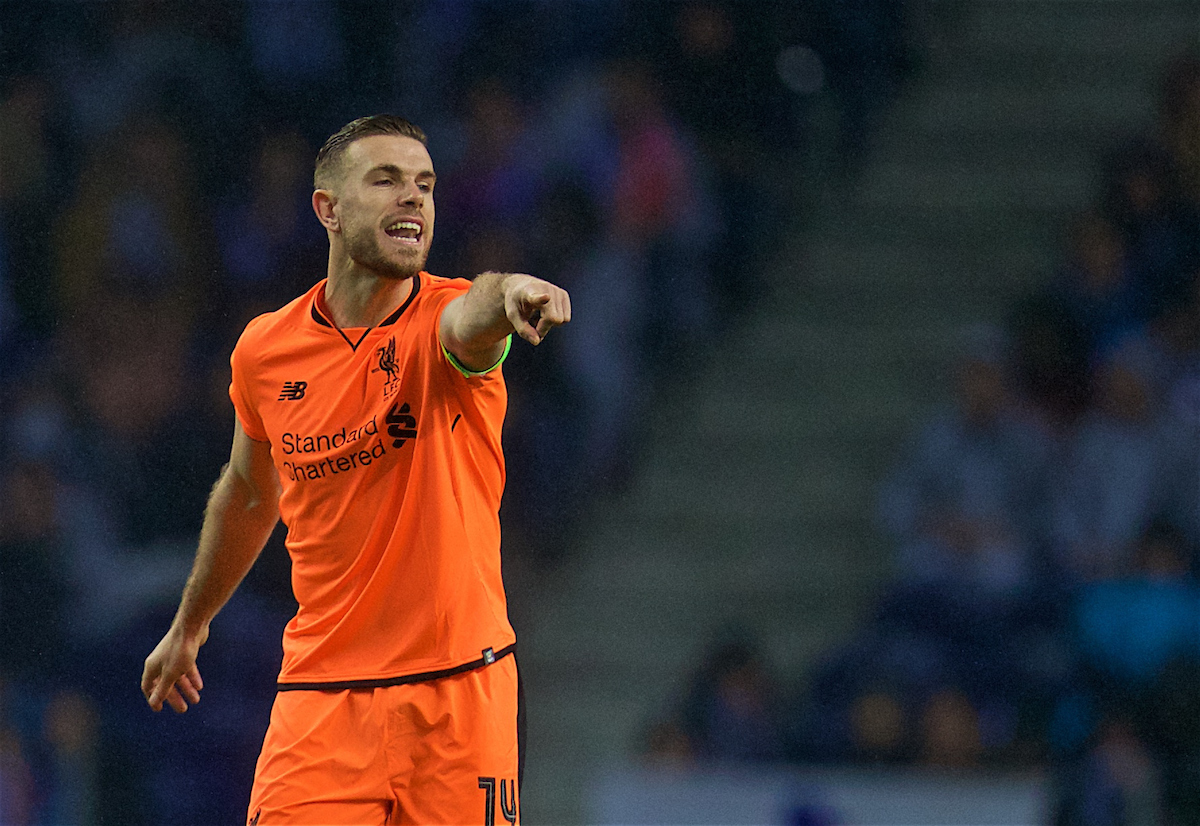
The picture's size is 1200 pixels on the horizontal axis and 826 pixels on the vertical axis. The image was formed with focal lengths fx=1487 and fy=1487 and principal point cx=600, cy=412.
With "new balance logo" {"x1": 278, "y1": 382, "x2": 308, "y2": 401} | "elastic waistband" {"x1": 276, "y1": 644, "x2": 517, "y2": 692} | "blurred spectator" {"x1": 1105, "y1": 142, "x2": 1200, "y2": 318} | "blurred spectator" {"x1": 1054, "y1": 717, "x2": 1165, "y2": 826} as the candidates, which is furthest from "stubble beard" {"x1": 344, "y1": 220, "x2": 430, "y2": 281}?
"blurred spectator" {"x1": 1105, "y1": 142, "x2": 1200, "y2": 318}

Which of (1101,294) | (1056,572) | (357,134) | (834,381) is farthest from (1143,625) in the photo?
(357,134)

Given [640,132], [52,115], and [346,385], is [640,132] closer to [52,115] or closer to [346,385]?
[52,115]

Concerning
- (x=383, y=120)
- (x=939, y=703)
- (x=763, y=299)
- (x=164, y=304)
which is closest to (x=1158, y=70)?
(x=763, y=299)

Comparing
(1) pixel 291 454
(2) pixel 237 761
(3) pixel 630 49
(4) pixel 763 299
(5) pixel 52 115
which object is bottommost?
(2) pixel 237 761

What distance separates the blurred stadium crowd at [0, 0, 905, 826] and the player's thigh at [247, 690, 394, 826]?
1.98 m

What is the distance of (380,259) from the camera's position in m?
2.70

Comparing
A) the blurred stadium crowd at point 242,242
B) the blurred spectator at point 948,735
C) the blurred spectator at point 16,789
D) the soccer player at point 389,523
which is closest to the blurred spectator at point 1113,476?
the blurred spectator at point 948,735

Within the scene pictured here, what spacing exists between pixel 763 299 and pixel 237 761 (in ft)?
9.47

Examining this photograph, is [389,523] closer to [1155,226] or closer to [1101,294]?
[1101,294]

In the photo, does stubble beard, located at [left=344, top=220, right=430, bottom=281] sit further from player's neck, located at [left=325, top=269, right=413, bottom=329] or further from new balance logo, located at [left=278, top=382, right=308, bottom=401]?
new balance logo, located at [left=278, top=382, right=308, bottom=401]

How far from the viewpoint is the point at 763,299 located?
6176 millimetres

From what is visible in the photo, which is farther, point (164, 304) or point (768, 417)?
point (768, 417)

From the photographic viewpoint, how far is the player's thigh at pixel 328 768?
8.21 feet

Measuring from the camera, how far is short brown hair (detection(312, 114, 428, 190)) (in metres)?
2.79
